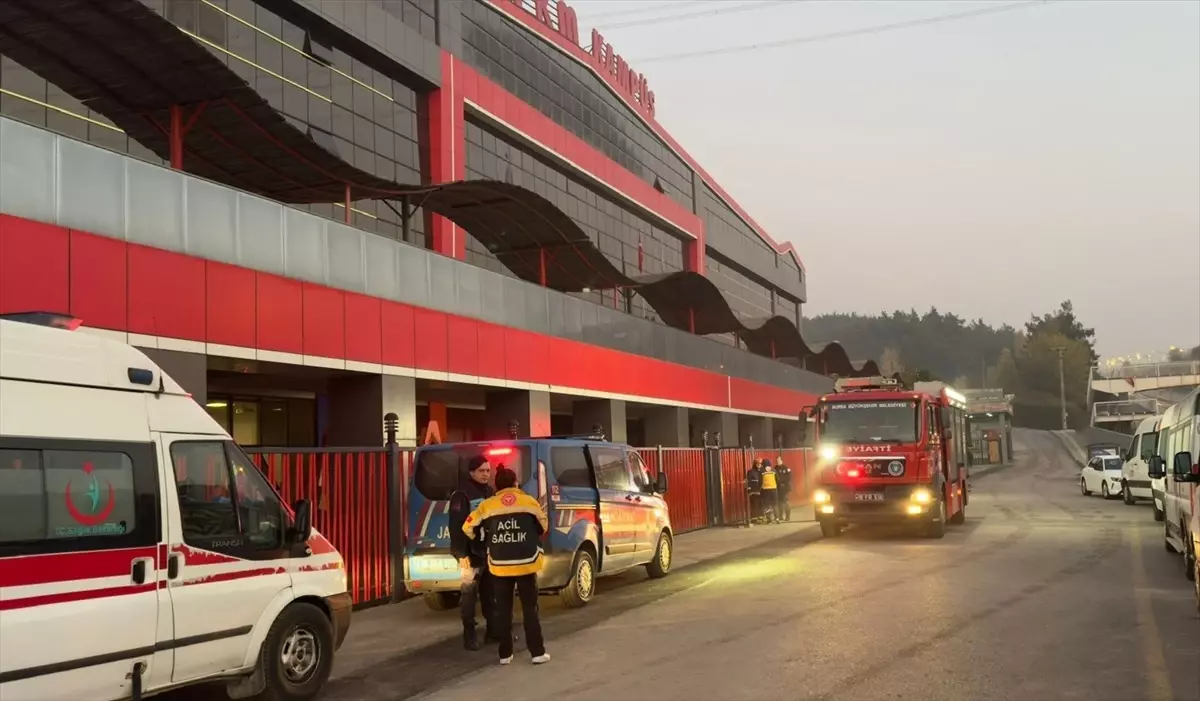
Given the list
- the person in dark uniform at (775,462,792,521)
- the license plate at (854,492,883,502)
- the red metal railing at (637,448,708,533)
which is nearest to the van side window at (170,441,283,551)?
the red metal railing at (637,448,708,533)

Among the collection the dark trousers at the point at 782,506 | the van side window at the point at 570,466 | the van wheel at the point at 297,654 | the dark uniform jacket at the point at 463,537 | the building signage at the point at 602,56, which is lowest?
the dark trousers at the point at 782,506

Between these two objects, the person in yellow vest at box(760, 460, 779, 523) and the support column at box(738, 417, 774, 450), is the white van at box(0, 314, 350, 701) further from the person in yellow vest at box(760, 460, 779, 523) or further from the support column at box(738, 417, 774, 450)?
the support column at box(738, 417, 774, 450)

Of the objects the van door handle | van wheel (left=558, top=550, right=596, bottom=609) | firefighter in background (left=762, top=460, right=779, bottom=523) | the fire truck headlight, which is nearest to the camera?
the van door handle

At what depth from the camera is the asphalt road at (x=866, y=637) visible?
23.6ft

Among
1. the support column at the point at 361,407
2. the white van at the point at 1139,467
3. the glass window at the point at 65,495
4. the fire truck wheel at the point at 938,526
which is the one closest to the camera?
the glass window at the point at 65,495

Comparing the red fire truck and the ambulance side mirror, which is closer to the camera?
the ambulance side mirror

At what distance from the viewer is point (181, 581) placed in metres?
6.34

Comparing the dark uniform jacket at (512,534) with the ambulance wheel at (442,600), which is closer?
the dark uniform jacket at (512,534)

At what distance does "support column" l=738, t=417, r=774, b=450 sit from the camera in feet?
136

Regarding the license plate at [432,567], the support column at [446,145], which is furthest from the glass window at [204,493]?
the support column at [446,145]

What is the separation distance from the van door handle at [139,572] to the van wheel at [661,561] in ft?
29.3

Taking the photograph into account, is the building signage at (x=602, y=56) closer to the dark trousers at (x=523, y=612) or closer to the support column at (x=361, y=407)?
the support column at (x=361, y=407)

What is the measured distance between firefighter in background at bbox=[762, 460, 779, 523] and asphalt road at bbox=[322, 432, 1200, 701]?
757cm

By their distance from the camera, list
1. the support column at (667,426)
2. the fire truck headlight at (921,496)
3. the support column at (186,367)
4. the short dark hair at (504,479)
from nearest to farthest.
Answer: the short dark hair at (504,479) → the support column at (186,367) → the fire truck headlight at (921,496) → the support column at (667,426)
